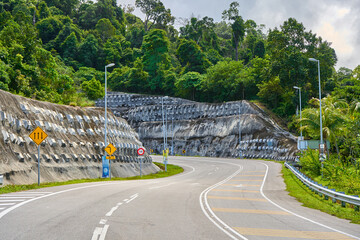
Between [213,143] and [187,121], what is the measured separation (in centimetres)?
850

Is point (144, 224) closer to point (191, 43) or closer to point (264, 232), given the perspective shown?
point (264, 232)

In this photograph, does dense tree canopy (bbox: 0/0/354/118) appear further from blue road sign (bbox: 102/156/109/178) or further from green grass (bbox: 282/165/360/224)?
green grass (bbox: 282/165/360/224)

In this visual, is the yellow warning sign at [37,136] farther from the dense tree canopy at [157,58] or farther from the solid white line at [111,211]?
the dense tree canopy at [157,58]

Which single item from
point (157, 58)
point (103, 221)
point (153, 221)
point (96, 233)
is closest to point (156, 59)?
point (157, 58)

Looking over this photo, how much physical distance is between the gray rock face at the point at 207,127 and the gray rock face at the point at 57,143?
82.4 ft

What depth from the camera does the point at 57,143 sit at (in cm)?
3262

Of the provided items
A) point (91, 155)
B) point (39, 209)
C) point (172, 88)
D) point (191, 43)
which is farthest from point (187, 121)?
point (39, 209)

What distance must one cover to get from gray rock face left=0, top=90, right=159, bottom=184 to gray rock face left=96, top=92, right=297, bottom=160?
25.1m

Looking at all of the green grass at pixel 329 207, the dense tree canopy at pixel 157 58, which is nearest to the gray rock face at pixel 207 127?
the dense tree canopy at pixel 157 58

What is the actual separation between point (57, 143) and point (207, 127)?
168 ft

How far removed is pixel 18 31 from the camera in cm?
5516

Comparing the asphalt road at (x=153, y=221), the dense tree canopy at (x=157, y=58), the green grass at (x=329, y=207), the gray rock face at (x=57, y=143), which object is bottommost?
the green grass at (x=329, y=207)

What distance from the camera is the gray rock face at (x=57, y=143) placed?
84.4ft

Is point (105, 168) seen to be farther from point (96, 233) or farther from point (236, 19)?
point (236, 19)
